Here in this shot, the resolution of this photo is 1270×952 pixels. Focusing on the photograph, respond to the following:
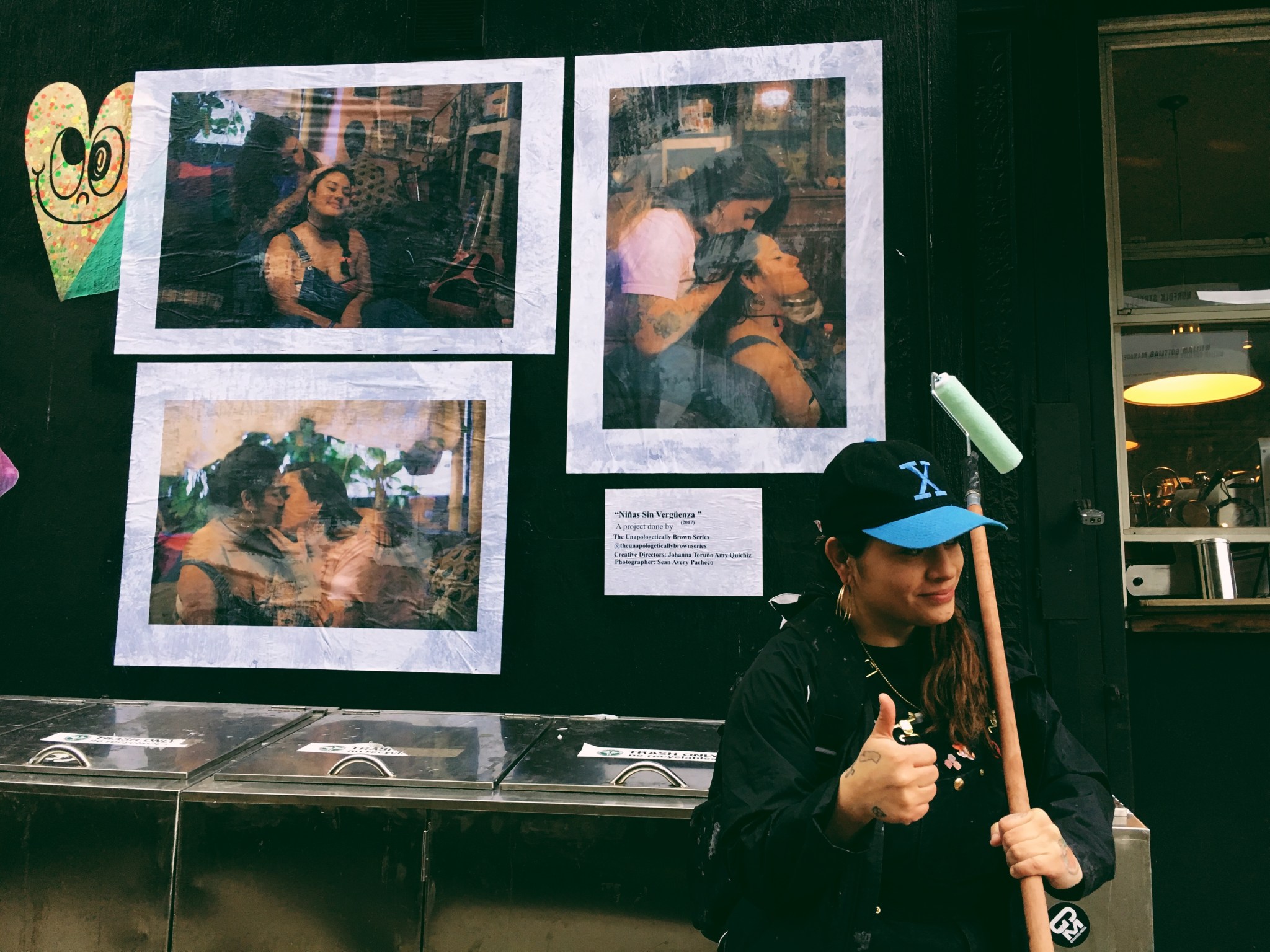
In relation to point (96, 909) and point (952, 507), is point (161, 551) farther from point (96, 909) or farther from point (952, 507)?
point (952, 507)

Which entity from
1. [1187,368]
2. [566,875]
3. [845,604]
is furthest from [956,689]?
[1187,368]

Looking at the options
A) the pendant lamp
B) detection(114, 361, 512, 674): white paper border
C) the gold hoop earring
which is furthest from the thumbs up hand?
the pendant lamp

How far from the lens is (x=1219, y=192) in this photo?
3154 mm

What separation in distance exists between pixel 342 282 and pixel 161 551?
1244mm

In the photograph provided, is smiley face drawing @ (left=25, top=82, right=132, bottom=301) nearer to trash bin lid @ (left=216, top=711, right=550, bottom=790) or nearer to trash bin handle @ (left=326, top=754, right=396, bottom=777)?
trash bin lid @ (left=216, top=711, right=550, bottom=790)

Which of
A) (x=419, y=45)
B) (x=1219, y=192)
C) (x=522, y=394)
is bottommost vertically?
(x=522, y=394)

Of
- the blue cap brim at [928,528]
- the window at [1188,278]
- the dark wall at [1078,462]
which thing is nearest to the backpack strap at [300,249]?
the dark wall at [1078,462]

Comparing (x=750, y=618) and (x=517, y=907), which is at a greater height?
(x=750, y=618)

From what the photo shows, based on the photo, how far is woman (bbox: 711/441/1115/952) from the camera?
4.47 feet

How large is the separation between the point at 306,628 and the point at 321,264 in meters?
1.40

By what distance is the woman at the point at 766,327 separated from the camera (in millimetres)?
3033

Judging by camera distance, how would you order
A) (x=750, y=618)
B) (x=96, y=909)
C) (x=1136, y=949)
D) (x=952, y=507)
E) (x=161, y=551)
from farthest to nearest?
(x=161, y=551) < (x=750, y=618) < (x=96, y=909) < (x=1136, y=949) < (x=952, y=507)

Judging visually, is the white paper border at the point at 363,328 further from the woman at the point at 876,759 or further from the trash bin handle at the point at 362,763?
the woman at the point at 876,759

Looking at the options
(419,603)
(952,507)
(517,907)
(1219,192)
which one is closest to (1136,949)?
(952,507)
